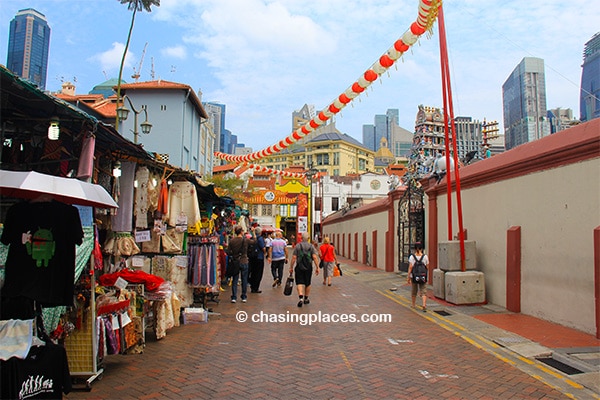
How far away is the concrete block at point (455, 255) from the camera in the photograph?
38.8 ft

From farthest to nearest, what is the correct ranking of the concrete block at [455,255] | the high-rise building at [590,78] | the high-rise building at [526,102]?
1. the high-rise building at [526,102]
2. the concrete block at [455,255]
3. the high-rise building at [590,78]

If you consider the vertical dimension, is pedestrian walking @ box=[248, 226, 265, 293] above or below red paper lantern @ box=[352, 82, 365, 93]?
below

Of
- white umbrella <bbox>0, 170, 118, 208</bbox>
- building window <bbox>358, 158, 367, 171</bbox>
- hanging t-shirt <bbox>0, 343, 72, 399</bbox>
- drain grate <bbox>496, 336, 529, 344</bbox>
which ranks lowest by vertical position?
drain grate <bbox>496, 336, 529, 344</bbox>

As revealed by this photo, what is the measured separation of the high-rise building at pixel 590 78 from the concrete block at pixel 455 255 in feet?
13.2

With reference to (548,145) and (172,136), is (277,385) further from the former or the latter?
(172,136)

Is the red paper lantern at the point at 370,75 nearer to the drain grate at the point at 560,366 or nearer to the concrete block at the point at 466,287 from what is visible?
the concrete block at the point at 466,287

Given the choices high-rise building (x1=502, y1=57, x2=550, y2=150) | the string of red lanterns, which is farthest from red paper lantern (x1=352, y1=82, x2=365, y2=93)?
high-rise building (x1=502, y1=57, x2=550, y2=150)

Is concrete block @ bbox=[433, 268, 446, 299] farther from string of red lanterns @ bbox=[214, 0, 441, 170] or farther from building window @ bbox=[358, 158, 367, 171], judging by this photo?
building window @ bbox=[358, 158, 367, 171]

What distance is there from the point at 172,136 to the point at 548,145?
28409 millimetres

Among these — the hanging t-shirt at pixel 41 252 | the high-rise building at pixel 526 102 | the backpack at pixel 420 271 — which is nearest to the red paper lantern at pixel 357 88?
the high-rise building at pixel 526 102

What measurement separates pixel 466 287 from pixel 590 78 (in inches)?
213

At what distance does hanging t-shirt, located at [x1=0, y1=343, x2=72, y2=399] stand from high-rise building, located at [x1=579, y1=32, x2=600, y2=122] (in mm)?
10188

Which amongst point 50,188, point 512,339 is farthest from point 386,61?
point 50,188

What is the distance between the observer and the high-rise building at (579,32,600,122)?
9.66 metres
